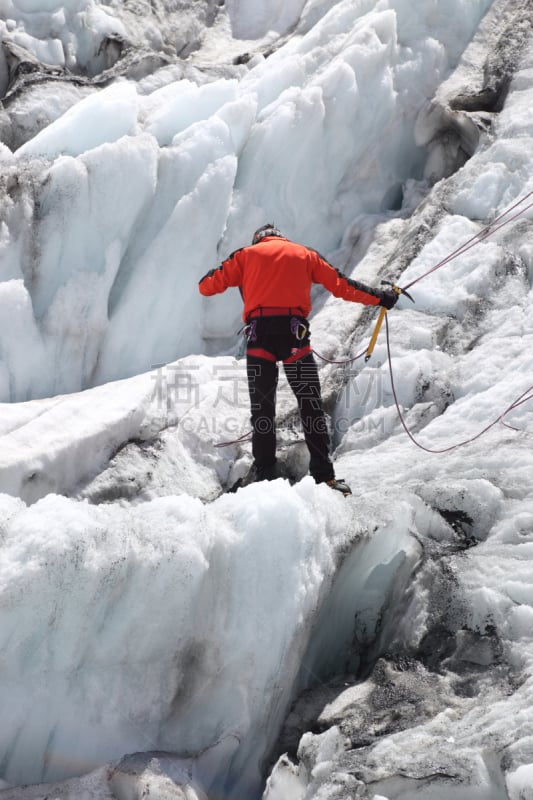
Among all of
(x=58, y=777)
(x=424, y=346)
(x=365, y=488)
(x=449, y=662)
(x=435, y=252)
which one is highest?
(x=435, y=252)

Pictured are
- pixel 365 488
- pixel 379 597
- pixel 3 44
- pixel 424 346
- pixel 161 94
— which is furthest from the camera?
pixel 3 44

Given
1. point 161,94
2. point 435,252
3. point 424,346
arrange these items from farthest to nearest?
point 161,94 → point 435,252 → point 424,346

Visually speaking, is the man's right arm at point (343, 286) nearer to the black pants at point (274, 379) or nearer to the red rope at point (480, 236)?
the black pants at point (274, 379)

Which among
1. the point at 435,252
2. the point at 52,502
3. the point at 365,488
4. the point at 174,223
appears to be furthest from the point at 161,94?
the point at 52,502

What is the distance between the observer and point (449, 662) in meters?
4.05

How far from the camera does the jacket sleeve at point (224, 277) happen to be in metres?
5.84

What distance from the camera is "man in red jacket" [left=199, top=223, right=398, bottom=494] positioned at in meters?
5.62

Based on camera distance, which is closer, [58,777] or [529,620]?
[58,777]

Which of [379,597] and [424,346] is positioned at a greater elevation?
[424,346]

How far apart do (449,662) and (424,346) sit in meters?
2.82

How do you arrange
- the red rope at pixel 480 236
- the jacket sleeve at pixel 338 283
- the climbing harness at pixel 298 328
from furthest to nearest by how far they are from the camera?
the red rope at pixel 480 236 → the jacket sleeve at pixel 338 283 → the climbing harness at pixel 298 328

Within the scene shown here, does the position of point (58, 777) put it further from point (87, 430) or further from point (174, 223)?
A: point (174, 223)

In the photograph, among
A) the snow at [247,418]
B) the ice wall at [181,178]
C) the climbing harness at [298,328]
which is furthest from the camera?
the ice wall at [181,178]

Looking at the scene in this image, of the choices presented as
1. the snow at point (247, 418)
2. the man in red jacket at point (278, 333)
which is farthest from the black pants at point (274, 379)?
the snow at point (247, 418)
